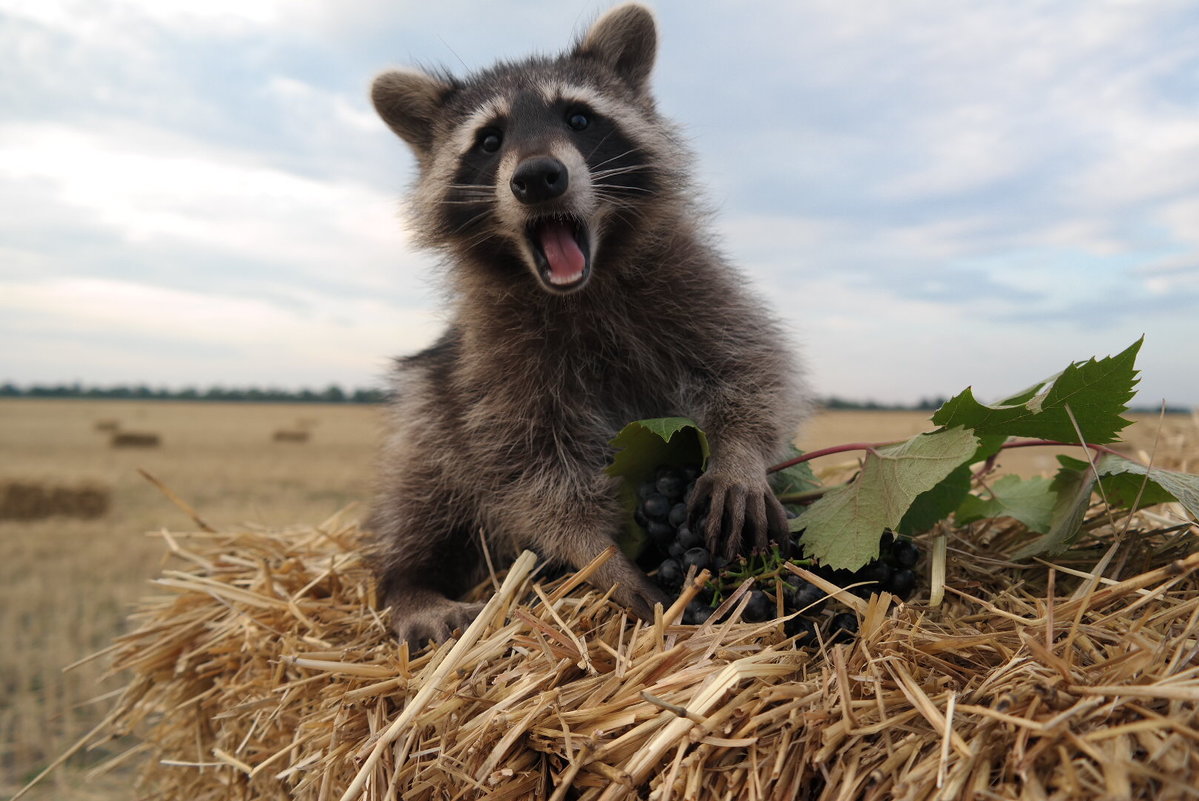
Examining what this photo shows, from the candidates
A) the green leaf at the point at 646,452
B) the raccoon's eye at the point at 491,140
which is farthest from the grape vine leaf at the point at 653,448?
the raccoon's eye at the point at 491,140

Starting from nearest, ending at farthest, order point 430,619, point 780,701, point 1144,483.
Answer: point 780,701 → point 1144,483 → point 430,619

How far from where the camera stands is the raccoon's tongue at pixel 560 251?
8.84 feet

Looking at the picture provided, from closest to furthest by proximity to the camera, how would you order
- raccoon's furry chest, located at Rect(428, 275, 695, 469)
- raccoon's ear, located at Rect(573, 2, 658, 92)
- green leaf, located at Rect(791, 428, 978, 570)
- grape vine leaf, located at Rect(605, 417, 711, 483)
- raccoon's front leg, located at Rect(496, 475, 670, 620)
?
A: green leaf, located at Rect(791, 428, 978, 570) → grape vine leaf, located at Rect(605, 417, 711, 483) → raccoon's front leg, located at Rect(496, 475, 670, 620) → raccoon's furry chest, located at Rect(428, 275, 695, 469) → raccoon's ear, located at Rect(573, 2, 658, 92)

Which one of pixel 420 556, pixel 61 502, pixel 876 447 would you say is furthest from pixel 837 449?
pixel 61 502

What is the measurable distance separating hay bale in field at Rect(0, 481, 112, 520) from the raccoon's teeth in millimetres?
12177

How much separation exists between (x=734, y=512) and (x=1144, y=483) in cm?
107

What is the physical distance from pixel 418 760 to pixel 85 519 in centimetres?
1262

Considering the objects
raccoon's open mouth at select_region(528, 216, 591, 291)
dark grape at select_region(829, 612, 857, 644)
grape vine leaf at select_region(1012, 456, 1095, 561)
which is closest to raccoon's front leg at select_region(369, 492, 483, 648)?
raccoon's open mouth at select_region(528, 216, 591, 291)

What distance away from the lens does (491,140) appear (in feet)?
10.2

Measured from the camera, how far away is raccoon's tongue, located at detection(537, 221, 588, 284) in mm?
2695

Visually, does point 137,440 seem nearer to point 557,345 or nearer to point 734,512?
point 557,345

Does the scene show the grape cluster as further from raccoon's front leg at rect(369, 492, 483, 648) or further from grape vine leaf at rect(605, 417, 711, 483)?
raccoon's front leg at rect(369, 492, 483, 648)

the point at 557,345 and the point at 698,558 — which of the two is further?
the point at 557,345

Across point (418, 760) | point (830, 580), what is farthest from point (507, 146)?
point (418, 760)
